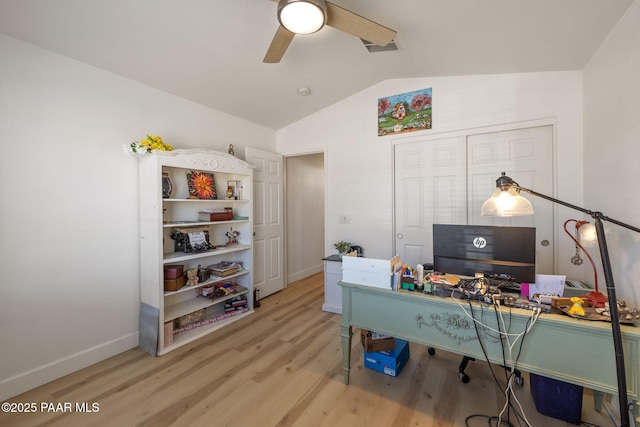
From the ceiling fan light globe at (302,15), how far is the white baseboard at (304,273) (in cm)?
355

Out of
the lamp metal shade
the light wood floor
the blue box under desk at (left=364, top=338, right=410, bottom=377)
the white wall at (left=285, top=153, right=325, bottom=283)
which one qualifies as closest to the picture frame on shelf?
the white wall at (left=285, top=153, right=325, bottom=283)

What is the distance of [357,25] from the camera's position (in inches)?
58.1

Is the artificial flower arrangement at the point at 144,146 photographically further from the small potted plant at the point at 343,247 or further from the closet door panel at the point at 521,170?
the closet door panel at the point at 521,170

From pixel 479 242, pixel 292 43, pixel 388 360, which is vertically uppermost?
pixel 292 43

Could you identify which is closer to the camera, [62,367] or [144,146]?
[62,367]

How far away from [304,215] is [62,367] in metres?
3.42

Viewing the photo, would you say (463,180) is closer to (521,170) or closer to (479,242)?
(521,170)

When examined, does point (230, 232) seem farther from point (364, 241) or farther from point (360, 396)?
point (360, 396)

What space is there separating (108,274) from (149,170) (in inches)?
39.1

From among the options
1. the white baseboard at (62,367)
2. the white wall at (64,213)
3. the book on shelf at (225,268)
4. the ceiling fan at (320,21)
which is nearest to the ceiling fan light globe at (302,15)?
the ceiling fan at (320,21)

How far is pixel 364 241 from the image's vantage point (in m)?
3.25

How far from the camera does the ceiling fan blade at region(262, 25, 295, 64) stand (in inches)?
60.6

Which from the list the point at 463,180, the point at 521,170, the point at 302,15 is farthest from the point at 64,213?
the point at 521,170

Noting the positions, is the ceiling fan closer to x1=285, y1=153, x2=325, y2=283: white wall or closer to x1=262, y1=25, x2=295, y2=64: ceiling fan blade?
x1=262, y1=25, x2=295, y2=64: ceiling fan blade
